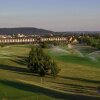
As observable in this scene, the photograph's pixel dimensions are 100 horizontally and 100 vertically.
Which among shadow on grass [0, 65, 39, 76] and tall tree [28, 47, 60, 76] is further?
shadow on grass [0, 65, 39, 76]

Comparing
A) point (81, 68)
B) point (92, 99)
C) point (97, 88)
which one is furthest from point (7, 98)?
point (81, 68)

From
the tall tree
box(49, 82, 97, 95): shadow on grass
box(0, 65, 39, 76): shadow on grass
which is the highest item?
the tall tree

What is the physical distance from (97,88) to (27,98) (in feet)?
49.1

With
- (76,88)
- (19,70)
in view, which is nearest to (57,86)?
(76,88)

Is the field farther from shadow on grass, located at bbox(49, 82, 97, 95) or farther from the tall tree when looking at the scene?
the tall tree

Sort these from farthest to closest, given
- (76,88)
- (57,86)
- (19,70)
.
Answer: (19,70) < (57,86) < (76,88)

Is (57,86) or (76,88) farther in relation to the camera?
(57,86)

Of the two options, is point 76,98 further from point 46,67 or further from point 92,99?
point 46,67

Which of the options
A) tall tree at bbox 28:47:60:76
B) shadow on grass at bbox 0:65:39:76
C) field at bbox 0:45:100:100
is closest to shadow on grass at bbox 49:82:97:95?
field at bbox 0:45:100:100

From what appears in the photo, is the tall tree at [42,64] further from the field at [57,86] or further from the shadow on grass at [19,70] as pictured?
the shadow on grass at [19,70]

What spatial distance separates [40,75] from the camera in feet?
220

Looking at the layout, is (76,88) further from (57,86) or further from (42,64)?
(42,64)

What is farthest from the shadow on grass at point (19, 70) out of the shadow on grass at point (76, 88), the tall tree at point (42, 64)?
the shadow on grass at point (76, 88)

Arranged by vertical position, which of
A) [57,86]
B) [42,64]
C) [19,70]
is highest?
[42,64]
